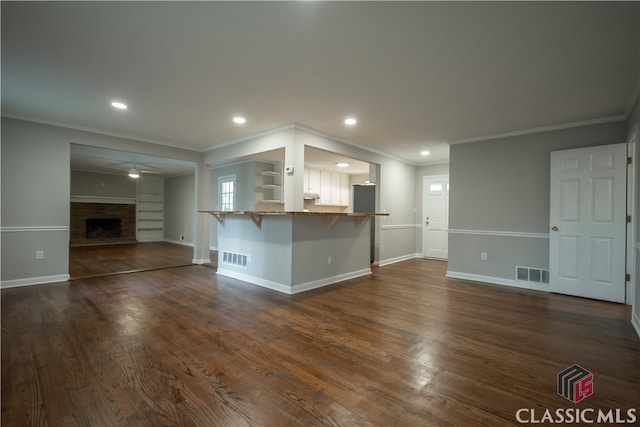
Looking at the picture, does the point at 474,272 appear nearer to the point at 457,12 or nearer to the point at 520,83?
the point at 520,83

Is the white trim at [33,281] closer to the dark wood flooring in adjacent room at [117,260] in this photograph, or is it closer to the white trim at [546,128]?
the dark wood flooring in adjacent room at [117,260]

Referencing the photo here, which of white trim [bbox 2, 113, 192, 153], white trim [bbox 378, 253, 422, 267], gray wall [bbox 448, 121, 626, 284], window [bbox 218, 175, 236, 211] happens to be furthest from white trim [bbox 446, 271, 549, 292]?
white trim [bbox 2, 113, 192, 153]

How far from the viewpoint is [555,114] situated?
3738mm

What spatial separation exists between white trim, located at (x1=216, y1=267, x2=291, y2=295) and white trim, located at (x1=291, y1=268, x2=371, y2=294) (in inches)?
6.0

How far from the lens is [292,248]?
158 inches

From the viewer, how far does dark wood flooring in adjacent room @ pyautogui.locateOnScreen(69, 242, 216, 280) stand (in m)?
5.38

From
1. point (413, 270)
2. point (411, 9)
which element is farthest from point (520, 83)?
point (413, 270)

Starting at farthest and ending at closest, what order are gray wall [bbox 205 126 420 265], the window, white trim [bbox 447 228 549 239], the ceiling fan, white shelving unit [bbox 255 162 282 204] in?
1. the ceiling fan
2. the window
3. white shelving unit [bbox 255 162 282 204]
4. white trim [bbox 447 228 549 239]
5. gray wall [bbox 205 126 420 265]

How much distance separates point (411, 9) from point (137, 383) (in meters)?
3.02

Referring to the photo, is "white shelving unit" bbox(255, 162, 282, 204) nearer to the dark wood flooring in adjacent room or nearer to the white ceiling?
the dark wood flooring in adjacent room

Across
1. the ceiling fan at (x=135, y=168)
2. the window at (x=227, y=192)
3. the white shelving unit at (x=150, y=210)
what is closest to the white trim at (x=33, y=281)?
the window at (x=227, y=192)

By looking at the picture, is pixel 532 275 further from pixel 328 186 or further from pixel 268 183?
pixel 268 183

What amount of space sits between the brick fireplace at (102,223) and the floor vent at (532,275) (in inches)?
Answer: 441

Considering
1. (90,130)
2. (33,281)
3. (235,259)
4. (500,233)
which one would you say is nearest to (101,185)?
(90,130)
